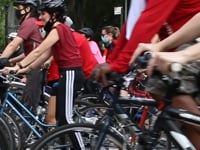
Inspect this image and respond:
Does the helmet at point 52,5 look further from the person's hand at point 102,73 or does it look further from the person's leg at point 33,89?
the person's hand at point 102,73

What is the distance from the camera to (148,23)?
3.99 meters

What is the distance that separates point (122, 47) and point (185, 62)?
145 cm

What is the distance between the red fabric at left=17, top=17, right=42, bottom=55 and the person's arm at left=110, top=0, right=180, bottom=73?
352 centimetres

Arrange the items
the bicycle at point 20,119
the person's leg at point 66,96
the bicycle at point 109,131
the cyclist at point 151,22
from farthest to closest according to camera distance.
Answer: the bicycle at point 20,119
the person's leg at point 66,96
the cyclist at point 151,22
the bicycle at point 109,131

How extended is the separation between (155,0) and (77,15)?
28.6 meters

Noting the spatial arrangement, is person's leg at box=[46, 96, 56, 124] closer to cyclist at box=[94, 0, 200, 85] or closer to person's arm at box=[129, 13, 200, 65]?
cyclist at box=[94, 0, 200, 85]

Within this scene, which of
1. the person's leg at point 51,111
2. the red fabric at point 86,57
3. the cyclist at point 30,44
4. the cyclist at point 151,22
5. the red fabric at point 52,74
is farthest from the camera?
the red fabric at point 86,57

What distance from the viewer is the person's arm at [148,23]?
3.96 metres

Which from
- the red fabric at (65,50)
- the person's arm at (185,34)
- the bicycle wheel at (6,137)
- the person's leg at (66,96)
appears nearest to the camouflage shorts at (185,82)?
the person's arm at (185,34)

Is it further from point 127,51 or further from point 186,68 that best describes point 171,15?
point 186,68

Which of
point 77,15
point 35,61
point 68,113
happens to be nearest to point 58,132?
point 68,113

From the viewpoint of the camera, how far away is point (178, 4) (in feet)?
13.4

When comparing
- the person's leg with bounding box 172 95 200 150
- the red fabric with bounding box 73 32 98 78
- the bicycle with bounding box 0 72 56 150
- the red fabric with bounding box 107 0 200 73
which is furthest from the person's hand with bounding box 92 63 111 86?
the red fabric with bounding box 73 32 98 78

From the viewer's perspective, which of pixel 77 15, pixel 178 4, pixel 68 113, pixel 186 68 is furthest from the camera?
pixel 77 15
